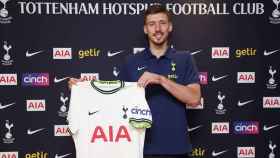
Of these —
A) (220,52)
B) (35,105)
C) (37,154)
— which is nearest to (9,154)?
(37,154)

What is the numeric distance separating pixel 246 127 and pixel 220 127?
0.57 feet

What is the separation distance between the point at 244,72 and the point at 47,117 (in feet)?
4.32

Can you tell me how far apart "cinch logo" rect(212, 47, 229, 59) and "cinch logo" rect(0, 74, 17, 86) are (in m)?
1.29

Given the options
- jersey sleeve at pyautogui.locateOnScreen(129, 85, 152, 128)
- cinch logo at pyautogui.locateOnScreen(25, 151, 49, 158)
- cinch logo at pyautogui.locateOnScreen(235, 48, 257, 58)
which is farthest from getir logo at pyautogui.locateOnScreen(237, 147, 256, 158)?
cinch logo at pyautogui.locateOnScreen(25, 151, 49, 158)

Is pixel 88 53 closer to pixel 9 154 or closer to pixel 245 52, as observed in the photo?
pixel 9 154

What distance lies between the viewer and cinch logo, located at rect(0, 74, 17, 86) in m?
2.45

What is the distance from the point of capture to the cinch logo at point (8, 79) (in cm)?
245

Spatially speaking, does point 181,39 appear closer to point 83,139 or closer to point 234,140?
point 234,140

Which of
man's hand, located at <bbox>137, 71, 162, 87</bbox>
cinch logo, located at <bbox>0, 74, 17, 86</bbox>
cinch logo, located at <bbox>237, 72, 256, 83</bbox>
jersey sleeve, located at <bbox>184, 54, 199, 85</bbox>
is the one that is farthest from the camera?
cinch logo, located at <bbox>237, 72, 256, 83</bbox>

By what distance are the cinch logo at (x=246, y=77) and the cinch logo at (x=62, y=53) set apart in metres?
1.11

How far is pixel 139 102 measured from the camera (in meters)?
1.96

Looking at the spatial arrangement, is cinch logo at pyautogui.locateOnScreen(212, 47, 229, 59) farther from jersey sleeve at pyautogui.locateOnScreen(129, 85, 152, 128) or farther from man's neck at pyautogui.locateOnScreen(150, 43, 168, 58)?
jersey sleeve at pyautogui.locateOnScreen(129, 85, 152, 128)

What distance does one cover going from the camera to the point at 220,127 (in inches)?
101

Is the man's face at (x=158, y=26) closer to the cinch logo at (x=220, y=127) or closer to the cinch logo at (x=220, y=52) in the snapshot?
the cinch logo at (x=220, y=52)
